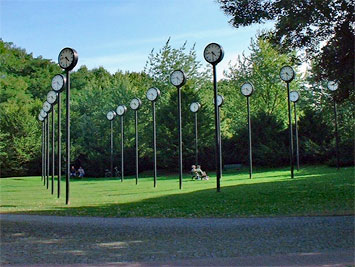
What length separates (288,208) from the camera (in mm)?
12719

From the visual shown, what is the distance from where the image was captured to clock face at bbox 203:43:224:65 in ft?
60.5

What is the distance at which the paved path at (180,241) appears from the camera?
23.5 ft

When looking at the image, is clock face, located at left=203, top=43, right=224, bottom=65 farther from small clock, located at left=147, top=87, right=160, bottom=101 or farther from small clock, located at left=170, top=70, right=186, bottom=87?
small clock, located at left=147, top=87, right=160, bottom=101

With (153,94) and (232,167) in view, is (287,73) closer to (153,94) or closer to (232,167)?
(153,94)

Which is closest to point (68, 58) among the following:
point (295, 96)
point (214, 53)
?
point (214, 53)

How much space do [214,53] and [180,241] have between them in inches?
453

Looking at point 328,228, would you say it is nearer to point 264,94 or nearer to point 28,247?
point 28,247

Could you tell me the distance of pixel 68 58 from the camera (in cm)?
1727

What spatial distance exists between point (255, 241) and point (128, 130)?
42491 millimetres

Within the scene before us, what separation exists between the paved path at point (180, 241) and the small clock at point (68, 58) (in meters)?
7.39

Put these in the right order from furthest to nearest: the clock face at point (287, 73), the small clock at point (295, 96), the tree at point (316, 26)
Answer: the small clock at point (295, 96) → the clock face at point (287, 73) → the tree at point (316, 26)

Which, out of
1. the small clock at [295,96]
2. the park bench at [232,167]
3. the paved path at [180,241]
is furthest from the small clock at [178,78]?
the park bench at [232,167]

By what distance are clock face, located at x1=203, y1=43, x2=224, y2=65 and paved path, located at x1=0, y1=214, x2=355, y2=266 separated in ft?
29.5

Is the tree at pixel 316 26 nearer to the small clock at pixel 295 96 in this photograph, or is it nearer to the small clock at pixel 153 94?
the small clock at pixel 153 94
